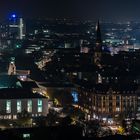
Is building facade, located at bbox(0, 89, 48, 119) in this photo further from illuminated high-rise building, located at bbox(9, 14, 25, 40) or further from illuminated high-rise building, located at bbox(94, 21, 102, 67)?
illuminated high-rise building, located at bbox(9, 14, 25, 40)

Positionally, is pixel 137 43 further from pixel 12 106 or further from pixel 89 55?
pixel 12 106

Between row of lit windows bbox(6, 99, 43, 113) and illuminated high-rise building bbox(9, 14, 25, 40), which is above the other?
illuminated high-rise building bbox(9, 14, 25, 40)

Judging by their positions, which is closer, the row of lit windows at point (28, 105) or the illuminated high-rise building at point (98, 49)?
the row of lit windows at point (28, 105)

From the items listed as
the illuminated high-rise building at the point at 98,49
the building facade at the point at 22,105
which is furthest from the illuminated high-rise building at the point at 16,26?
the building facade at the point at 22,105

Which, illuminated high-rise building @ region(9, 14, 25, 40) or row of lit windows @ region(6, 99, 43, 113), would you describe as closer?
row of lit windows @ region(6, 99, 43, 113)

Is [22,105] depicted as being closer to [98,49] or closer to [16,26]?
[98,49]

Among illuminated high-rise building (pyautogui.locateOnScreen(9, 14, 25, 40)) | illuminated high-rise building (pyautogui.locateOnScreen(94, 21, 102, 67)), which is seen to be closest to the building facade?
illuminated high-rise building (pyautogui.locateOnScreen(94, 21, 102, 67))

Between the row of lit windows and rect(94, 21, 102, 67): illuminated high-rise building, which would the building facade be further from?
rect(94, 21, 102, 67): illuminated high-rise building

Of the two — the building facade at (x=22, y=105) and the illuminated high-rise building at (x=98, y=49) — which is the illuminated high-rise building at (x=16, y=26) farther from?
the building facade at (x=22, y=105)

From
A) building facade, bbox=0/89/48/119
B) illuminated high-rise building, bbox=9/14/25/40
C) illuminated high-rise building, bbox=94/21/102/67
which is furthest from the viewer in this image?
illuminated high-rise building, bbox=9/14/25/40

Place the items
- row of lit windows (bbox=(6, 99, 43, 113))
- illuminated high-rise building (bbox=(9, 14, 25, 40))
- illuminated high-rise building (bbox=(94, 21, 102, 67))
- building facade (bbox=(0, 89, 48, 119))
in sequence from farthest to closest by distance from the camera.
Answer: illuminated high-rise building (bbox=(9, 14, 25, 40)) < illuminated high-rise building (bbox=(94, 21, 102, 67)) < row of lit windows (bbox=(6, 99, 43, 113)) < building facade (bbox=(0, 89, 48, 119))

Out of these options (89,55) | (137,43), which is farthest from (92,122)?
(137,43)

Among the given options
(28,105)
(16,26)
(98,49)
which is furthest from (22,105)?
(16,26)

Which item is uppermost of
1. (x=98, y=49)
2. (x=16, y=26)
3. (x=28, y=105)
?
(x=16, y=26)
